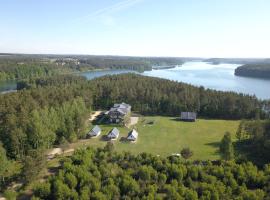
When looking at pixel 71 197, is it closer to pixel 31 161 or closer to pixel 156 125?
pixel 31 161

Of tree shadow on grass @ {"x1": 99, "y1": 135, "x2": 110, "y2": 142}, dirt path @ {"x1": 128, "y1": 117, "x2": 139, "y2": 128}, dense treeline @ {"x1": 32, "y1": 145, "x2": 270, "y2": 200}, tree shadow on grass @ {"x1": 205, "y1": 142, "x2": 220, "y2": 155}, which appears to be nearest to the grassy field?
tree shadow on grass @ {"x1": 205, "y1": 142, "x2": 220, "y2": 155}

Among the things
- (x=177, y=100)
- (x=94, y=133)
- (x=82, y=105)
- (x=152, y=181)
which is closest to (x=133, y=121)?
(x=82, y=105)

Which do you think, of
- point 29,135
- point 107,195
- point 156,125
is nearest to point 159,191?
point 107,195

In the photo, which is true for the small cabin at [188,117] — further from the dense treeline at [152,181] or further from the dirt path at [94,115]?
the dense treeline at [152,181]

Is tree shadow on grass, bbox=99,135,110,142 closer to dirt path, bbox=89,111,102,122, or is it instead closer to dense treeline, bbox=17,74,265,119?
dirt path, bbox=89,111,102,122

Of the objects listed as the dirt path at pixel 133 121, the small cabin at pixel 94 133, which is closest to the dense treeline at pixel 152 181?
the small cabin at pixel 94 133

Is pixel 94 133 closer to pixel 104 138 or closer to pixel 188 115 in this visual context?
pixel 104 138
